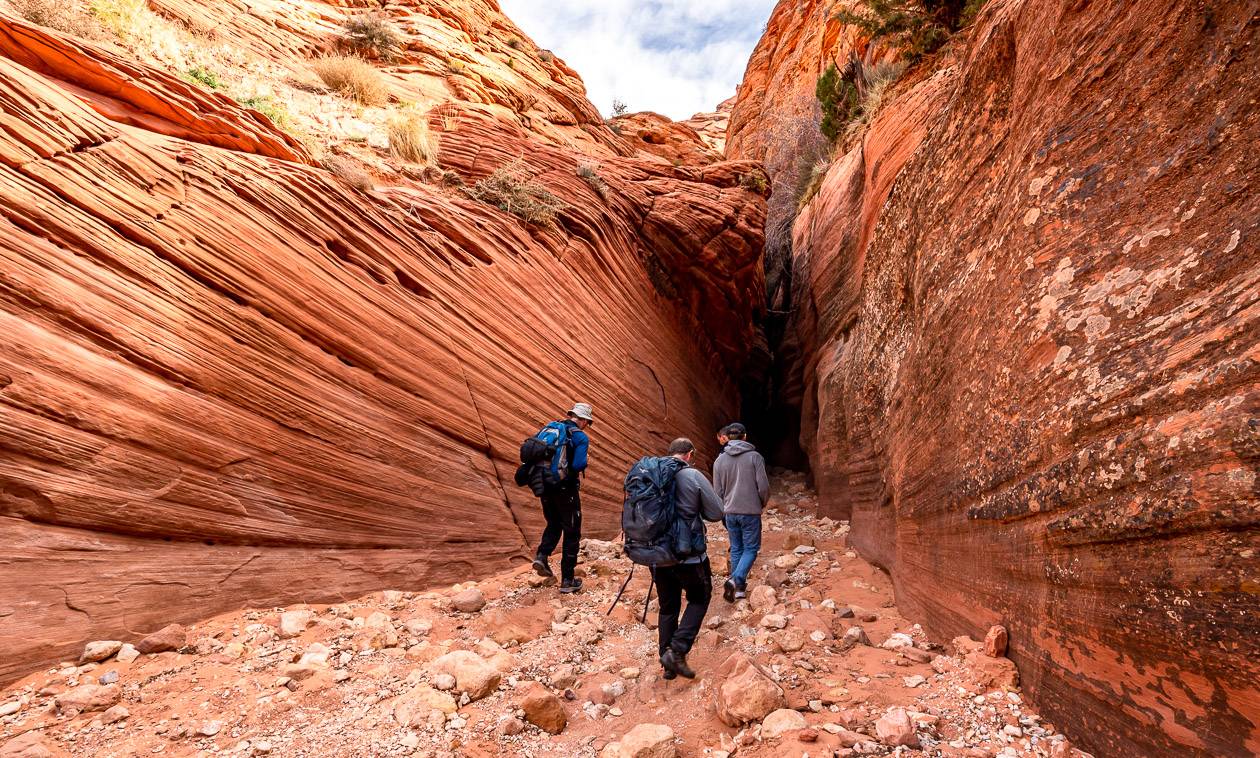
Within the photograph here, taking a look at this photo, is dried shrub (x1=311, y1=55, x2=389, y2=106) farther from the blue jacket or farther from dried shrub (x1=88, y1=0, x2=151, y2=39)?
the blue jacket

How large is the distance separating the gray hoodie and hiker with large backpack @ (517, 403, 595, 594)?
150 cm

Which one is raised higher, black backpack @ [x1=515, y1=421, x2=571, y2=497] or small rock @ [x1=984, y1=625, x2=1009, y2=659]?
black backpack @ [x1=515, y1=421, x2=571, y2=497]

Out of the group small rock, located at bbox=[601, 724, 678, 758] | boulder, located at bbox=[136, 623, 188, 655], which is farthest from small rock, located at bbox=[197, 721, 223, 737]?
small rock, located at bbox=[601, 724, 678, 758]

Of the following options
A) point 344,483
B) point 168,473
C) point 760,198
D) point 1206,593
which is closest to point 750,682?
point 1206,593

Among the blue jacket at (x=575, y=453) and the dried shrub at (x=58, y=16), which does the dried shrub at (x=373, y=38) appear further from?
the blue jacket at (x=575, y=453)

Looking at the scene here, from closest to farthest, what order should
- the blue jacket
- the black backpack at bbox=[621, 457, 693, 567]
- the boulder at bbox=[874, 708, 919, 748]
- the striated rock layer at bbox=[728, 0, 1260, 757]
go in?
the striated rock layer at bbox=[728, 0, 1260, 757], the boulder at bbox=[874, 708, 919, 748], the black backpack at bbox=[621, 457, 693, 567], the blue jacket

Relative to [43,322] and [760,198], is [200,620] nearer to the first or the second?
[43,322]

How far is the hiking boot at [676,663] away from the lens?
381cm

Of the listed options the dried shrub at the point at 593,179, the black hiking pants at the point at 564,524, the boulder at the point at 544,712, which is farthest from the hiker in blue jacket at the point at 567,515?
the dried shrub at the point at 593,179

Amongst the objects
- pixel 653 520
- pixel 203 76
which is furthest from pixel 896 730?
pixel 203 76

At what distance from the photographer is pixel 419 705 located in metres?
3.34

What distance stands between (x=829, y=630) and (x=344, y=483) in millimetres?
4300

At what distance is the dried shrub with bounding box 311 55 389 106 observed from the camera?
8984 millimetres

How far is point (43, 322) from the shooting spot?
3676mm
